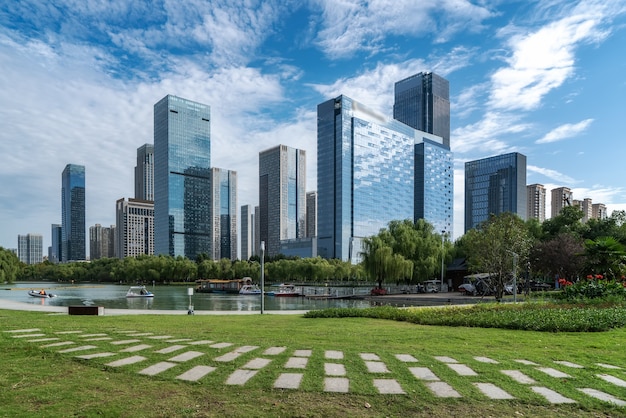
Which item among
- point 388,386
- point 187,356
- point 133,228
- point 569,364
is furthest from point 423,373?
point 133,228

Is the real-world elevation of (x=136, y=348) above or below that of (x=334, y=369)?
below

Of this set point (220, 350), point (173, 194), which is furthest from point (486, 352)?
point (173, 194)

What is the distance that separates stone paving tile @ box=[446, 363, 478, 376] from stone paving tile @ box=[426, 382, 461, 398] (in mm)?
585

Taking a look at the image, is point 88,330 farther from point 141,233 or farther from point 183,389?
point 141,233

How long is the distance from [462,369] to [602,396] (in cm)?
156

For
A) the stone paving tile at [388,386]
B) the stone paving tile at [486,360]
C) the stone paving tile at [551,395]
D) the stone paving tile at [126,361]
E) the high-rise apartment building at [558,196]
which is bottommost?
the stone paving tile at [486,360]

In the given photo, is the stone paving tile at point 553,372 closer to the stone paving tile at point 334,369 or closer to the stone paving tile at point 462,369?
the stone paving tile at point 462,369

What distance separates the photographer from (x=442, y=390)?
4742 millimetres

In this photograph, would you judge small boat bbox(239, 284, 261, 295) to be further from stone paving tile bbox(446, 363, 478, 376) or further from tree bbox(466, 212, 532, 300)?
stone paving tile bbox(446, 363, 478, 376)

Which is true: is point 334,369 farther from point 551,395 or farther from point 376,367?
point 551,395

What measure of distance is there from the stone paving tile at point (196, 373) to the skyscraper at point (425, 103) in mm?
172297

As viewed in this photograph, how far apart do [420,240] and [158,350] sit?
38.7 m

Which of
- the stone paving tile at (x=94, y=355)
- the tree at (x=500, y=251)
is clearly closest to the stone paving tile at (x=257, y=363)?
the stone paving tile at (x=94, y=355)

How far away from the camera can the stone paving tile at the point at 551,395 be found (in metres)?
4.52
